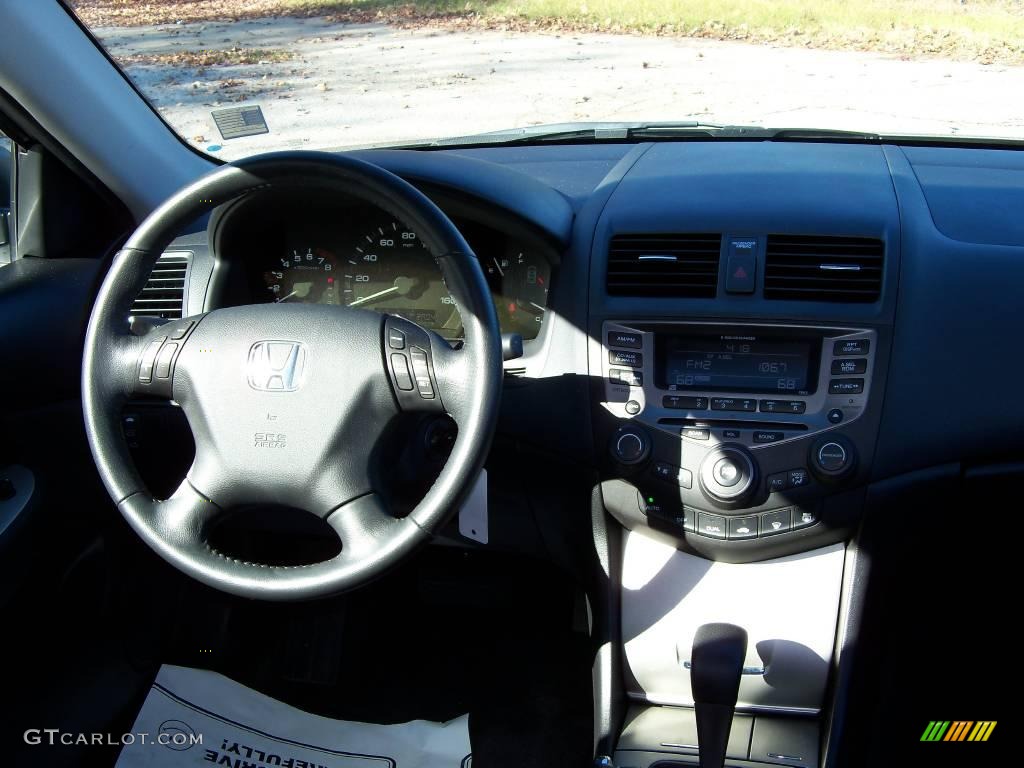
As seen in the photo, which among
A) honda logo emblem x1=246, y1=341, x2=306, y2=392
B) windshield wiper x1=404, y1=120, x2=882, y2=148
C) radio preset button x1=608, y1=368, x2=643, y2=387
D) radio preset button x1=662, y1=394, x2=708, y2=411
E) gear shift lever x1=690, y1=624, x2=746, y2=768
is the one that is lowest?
gear shift lever x1=690, y1=624, x2=746, y2=768

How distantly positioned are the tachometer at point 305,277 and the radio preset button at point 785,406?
1.05 m

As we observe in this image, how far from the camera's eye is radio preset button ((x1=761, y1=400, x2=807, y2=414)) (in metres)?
A: 2.07

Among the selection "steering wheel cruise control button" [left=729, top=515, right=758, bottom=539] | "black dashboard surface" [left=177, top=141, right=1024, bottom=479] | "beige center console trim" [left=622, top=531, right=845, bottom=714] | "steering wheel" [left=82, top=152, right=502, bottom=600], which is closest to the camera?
"steering wheel" [left=82, top=152, right=502, bottom=600]

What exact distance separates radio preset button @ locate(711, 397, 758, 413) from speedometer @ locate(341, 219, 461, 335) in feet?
2.05

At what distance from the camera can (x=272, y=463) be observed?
1.72 meters

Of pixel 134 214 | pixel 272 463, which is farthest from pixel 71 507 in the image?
pixel 272 463

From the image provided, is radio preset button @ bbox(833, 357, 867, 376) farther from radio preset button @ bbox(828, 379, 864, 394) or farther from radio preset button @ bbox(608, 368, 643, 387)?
radio preset button @ bbox(608, 368, 643, 387)

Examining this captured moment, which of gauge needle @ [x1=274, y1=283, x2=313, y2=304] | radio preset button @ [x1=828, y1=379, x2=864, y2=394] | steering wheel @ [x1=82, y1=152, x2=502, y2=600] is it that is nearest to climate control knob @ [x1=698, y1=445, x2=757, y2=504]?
radio preset button @ [x1=828, y1=379, x2=864, y2=394]

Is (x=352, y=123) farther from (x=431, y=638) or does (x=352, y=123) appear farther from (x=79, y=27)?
(x=431, y=638)

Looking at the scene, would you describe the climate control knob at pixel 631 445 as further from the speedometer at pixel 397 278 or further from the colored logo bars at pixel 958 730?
the colored logo bars at pixel 958 730

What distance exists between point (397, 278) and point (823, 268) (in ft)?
3.15

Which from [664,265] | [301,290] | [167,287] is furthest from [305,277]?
[664,265]

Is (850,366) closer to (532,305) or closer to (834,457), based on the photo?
(834,457)

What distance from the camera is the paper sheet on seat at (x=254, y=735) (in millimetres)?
2619
